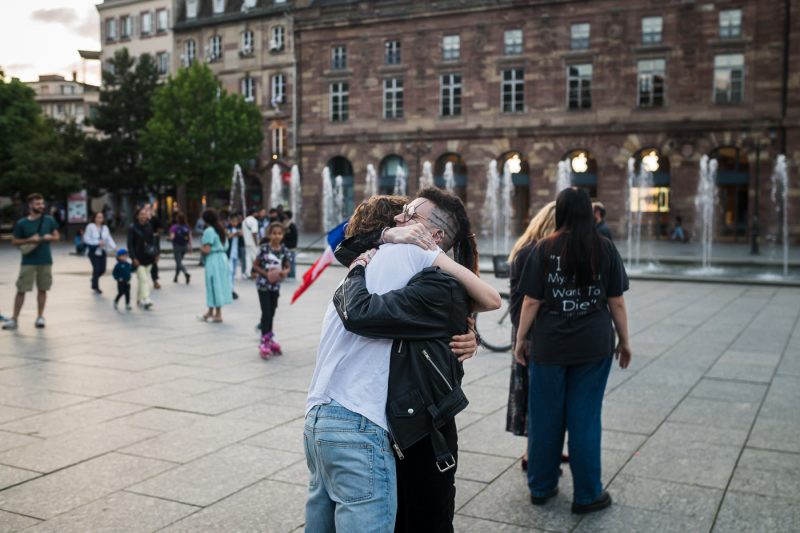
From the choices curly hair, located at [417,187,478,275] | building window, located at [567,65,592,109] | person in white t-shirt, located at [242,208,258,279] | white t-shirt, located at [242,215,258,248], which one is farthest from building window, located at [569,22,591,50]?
curly hair, located at [417,187,478,275]

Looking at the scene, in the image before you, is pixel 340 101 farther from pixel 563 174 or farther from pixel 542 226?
pixel 542 226

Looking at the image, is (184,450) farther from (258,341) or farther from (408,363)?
(258,341)

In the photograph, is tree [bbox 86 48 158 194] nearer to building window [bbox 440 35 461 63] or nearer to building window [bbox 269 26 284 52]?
building window [bbox 269 26 284 52]

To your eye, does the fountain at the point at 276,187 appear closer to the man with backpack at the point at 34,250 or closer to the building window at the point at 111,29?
the building window at the point at 111,29

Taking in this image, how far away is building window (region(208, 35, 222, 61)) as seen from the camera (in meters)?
56.7

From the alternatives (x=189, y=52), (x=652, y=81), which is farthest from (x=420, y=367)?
(x=189, y=52)

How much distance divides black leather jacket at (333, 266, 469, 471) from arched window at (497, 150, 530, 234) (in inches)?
1609

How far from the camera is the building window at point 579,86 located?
4181 cm

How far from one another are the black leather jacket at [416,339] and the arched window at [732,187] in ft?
131

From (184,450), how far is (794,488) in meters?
4.25

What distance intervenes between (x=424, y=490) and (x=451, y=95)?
43.4 m

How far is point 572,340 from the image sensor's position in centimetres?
488

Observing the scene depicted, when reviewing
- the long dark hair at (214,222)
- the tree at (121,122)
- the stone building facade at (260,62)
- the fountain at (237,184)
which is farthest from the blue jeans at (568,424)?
the tree at (121,122)

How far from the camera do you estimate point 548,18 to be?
42219mm
